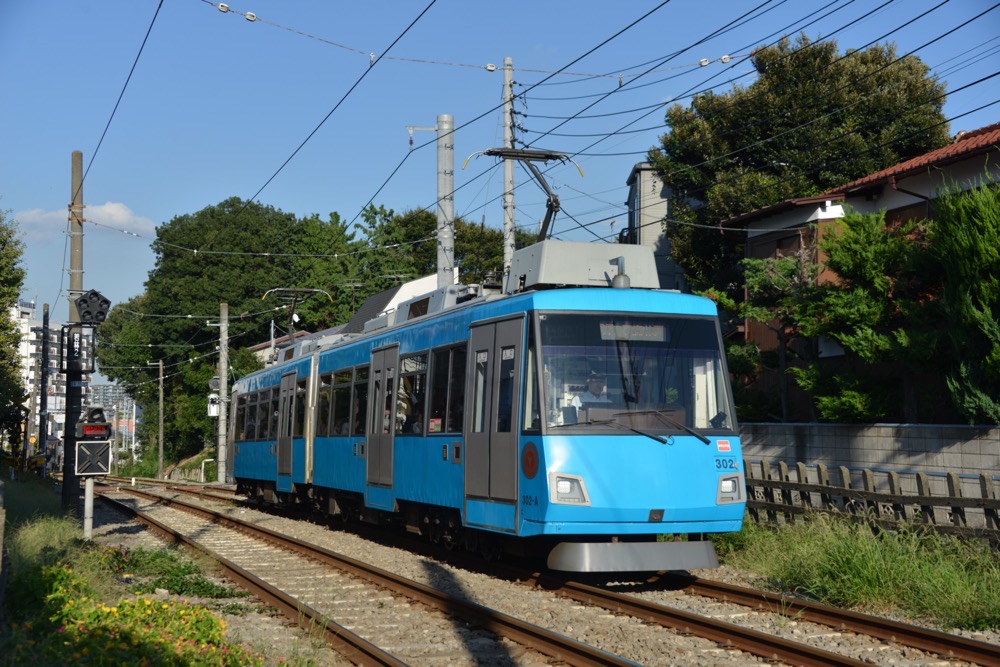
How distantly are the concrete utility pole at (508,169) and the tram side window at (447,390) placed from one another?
→ 7252mm

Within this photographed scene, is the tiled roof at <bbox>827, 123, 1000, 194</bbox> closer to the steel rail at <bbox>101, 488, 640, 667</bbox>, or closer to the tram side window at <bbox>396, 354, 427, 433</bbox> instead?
the tram side window at <bbox>396, 354, 427, 433</bbox>

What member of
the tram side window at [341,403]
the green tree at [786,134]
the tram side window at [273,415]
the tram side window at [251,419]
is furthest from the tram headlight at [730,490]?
the green tree at [786,134]

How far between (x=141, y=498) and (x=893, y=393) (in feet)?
75.0

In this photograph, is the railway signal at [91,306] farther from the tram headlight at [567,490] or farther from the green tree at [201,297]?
the green tree at [201,297]

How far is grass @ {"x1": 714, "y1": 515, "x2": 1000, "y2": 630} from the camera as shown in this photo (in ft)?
31.6

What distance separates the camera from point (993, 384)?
59.4 feet

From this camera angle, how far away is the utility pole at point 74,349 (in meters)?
19.7

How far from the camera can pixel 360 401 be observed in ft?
57.2

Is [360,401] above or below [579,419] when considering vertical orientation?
above

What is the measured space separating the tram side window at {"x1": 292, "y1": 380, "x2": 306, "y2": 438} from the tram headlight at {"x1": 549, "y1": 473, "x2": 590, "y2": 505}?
36.0 ft

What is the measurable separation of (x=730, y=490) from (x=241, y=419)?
59.9ft

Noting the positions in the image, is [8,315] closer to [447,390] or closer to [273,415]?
[273,415]

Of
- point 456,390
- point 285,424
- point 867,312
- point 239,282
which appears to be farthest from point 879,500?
point 239,282

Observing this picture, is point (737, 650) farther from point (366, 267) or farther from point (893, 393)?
point (366, 267)
